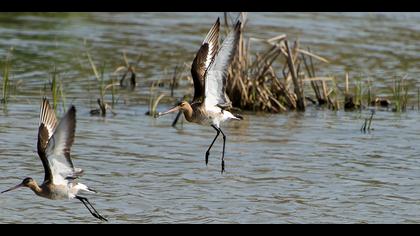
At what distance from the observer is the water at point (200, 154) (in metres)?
9.77

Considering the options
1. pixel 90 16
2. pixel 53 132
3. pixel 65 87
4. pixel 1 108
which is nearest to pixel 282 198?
pixel 53 132

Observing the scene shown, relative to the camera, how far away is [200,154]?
39.1 ft

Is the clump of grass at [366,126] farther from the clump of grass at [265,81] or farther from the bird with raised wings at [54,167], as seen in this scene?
the bird with raised wings at [54,167]

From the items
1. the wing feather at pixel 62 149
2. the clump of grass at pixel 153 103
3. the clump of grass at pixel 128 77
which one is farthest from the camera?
the clump of grass at pixel 128 77

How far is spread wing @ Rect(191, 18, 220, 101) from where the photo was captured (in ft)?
36.4

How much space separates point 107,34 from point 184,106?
8.55m

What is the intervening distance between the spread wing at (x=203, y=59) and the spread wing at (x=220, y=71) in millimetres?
100

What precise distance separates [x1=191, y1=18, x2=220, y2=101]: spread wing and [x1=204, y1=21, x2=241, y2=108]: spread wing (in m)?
0.10

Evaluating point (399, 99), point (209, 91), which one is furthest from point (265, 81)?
point (209, 91)

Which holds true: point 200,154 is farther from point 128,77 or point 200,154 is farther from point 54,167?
point 128,77

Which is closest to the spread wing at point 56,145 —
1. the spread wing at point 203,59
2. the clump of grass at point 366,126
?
the spread wing at point 203,59

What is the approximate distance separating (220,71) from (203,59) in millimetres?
560
